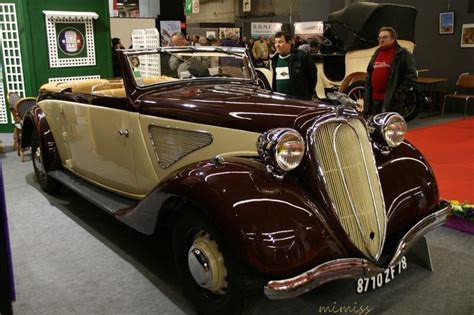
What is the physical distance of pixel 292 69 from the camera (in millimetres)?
4961

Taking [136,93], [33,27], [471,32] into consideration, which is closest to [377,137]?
[136,93]

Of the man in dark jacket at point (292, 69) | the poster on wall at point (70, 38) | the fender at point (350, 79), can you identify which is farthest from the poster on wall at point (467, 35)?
the poster on wall at point (70, 38)

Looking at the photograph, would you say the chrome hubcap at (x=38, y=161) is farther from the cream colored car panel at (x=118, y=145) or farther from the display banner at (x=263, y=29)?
the display banner at (x=263, y=29)

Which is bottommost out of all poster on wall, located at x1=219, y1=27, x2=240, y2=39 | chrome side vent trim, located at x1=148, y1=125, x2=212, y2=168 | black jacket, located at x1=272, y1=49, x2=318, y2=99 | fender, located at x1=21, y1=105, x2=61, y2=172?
fender, located at x1=21, y1=105, x2=61, y2=172

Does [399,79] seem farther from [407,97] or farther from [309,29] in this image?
[309,29]

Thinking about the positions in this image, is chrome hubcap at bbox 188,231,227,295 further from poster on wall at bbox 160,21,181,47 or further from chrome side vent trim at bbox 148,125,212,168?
poster on wall at bbox 160,21,181,47

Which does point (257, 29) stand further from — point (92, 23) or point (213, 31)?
point (92, 23)

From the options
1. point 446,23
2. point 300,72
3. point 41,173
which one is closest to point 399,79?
point 300,72

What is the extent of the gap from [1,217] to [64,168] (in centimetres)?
226

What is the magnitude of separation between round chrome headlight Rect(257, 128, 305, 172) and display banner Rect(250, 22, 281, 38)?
12.7 meters

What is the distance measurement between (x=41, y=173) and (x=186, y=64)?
2041mm

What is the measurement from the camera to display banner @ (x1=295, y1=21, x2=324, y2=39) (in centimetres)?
1129

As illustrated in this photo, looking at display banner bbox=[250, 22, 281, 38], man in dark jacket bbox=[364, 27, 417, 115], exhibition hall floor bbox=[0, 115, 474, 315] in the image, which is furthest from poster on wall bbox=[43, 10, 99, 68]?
display banner bbox=[250, 22, 281, 38]

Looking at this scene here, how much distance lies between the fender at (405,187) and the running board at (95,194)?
1566 mm
